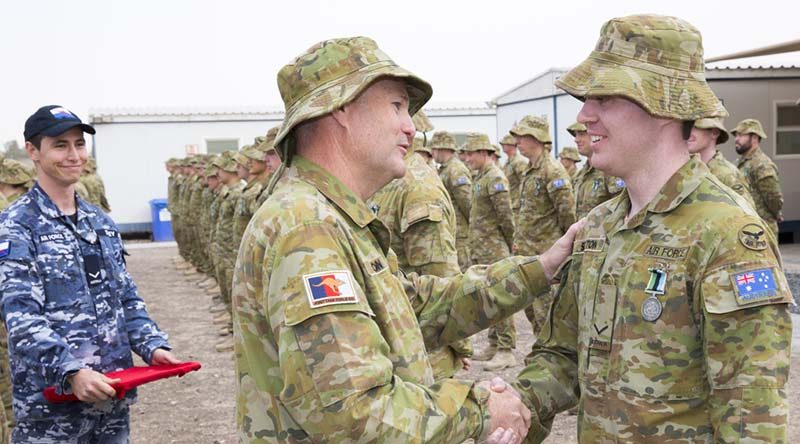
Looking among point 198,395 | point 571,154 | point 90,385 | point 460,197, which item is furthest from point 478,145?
point 90,385

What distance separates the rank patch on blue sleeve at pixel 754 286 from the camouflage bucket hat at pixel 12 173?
7653mm

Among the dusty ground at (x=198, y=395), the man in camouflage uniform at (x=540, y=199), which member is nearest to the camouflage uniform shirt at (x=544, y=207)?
the man in camouflage uniform at (x=540, y=199)

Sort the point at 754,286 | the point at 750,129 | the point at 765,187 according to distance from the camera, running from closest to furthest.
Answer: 1. the point at 754,286
2. the point at 765,187
3. the point at 750,129

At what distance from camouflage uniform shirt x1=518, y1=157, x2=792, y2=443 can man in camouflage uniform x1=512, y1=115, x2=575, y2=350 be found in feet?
17.8

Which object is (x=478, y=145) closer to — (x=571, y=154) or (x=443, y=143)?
(x=443, y=143)

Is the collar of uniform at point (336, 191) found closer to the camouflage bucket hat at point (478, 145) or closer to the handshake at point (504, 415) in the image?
the handshake at point (504, 415)

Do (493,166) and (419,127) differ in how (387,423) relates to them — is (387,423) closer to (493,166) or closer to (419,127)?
(419,127)

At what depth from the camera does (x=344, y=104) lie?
2.08 m

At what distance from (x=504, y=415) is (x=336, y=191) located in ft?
2.51

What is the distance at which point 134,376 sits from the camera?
11.0 feet

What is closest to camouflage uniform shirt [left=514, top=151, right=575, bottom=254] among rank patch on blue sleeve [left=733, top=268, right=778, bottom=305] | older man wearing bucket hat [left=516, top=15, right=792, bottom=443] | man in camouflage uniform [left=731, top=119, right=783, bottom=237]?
man in camouflage uniform [left=731, top=119, right=783, bottom=237]

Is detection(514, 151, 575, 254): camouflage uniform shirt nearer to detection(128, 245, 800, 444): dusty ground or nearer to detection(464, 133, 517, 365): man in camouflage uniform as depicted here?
detection(464, 133, 517, 365): man in camouflage uniform

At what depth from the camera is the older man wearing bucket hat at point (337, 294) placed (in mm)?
1821

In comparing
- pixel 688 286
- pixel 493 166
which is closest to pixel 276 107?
pixel 493 166
